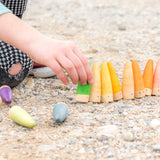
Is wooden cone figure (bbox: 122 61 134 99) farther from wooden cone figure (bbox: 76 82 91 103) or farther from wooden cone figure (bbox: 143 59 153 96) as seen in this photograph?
wooden cone figure (bbox: 76 82 91 103)

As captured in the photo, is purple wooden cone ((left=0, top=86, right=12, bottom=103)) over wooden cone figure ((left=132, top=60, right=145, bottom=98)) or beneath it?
beneath

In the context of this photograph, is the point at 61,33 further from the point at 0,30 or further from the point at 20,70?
the point at 0,30

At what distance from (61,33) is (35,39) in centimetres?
175

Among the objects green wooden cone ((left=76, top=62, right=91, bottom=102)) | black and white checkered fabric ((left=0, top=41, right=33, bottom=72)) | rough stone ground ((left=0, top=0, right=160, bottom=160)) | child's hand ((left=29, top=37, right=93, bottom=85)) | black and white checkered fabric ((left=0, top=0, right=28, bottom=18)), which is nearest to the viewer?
rough stone ground ((left=0, top=0, right=160, bottom=160))

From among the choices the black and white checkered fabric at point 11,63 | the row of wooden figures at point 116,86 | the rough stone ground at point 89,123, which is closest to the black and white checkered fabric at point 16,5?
the black and white checkered fabric at point 11,63

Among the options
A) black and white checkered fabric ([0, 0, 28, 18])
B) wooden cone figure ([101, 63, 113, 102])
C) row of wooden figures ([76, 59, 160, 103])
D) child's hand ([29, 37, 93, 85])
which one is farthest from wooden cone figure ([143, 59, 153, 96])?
black and white checkered fabric ([0, 0, 28, 18])

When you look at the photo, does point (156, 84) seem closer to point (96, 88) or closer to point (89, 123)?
point (96, 88)

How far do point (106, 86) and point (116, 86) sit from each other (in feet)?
0.19

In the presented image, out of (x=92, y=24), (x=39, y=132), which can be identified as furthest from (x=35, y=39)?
(x=92, y=24)

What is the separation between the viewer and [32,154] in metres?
1.17

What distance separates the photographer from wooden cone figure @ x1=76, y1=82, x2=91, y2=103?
Result: 1572 mm

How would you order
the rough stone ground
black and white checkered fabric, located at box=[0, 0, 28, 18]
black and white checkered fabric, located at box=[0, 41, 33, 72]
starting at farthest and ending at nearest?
1. black and white checkered fabric, located at box=[0, 0, 28, 18]
2. black and white checkered fabric, located at box=[0, 41, 33, 72]
3. the rough stone ground

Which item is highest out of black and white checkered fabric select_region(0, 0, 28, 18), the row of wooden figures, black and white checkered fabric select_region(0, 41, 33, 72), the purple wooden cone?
black and white checkered fabric select_region(0, 0, 28, 18)

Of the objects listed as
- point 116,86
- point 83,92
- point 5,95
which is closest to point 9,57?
point 5,95
